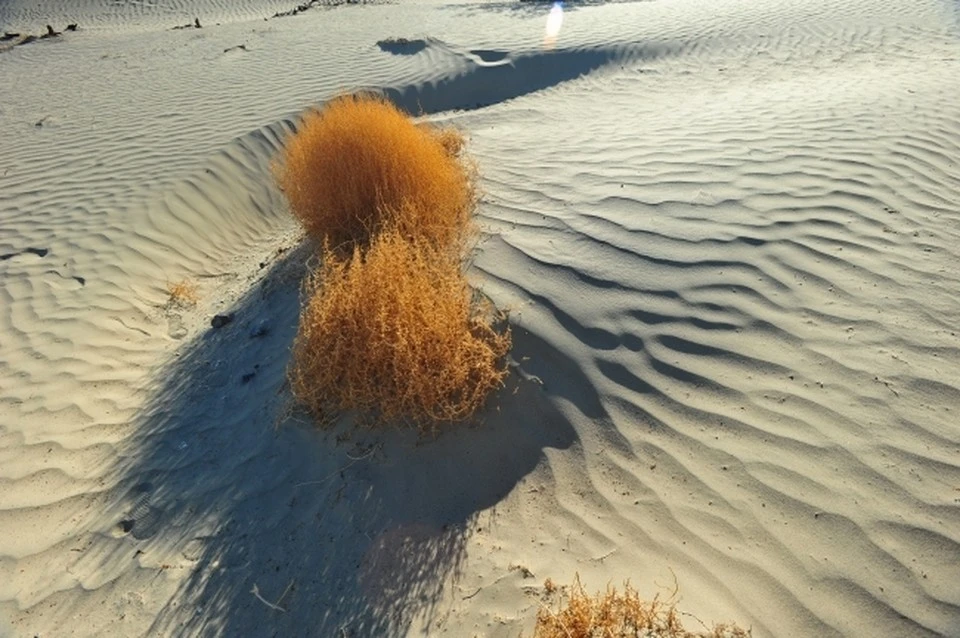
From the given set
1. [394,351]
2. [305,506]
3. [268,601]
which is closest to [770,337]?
[394,351]

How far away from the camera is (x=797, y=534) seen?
2229 millimetres

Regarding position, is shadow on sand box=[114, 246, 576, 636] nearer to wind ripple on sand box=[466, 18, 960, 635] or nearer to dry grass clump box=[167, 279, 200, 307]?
wind ripple on sand box=[466, 18, 960, 635]

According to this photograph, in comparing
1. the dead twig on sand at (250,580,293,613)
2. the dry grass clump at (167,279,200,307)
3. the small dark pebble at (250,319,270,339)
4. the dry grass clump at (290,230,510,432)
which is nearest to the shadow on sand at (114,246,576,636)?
the dead twig on sand at (250,580,293,613)

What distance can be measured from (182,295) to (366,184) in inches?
71.4

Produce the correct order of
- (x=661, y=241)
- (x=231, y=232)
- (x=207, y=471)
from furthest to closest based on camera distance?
(x=231, y=232) < (x=661, y=241) < (x=207, y=471)

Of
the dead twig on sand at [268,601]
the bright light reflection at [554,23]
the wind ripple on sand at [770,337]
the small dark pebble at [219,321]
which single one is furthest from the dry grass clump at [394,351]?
the bright light reflection at [554,23]

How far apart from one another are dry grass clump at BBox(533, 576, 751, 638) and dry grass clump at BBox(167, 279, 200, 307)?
145 inches

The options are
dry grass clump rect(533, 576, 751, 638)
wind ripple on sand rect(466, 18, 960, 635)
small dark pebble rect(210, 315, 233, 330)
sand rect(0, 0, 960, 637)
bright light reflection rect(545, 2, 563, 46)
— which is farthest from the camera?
bright light reflection rect(545, 2, 563, 46)

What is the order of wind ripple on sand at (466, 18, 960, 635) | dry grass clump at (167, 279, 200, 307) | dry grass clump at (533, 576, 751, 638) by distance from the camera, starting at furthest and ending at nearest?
dry grass clump at (167, 279, 200, 307) → wind ripple on sand at (466, 18, 960, 635) → dry grass clump at (533, 576, 751, 638)

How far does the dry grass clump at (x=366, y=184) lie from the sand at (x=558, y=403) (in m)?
0.38

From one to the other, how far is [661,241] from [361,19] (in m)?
10.8

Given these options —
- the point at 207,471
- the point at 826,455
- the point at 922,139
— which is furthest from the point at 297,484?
the point at 922,139

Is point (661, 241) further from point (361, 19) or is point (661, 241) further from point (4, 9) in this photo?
point (4, 9)

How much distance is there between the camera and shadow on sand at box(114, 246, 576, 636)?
234 centimetres
